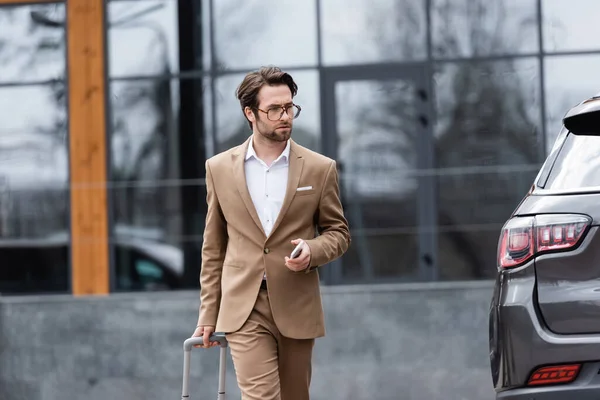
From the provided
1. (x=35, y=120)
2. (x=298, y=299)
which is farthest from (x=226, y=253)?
(x=35, y=120)

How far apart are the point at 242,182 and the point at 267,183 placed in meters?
0.11

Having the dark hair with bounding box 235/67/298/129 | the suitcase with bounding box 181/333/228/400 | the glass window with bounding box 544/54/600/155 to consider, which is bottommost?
the suitcase with bounding box 181/333/228/400

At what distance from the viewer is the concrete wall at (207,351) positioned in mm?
10164

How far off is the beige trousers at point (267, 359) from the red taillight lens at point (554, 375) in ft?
3.68

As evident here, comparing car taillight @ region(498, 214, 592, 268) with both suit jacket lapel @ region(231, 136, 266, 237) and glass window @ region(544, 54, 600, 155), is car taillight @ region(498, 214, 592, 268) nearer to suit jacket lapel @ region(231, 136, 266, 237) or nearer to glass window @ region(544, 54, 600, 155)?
suit jacket lapel @ region(231, 136, 266, 237)

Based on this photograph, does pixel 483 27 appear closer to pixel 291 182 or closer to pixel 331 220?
pixel 331 220

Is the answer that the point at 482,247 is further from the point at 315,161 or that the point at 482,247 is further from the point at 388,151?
the point at 315,161

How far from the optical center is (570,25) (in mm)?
10828

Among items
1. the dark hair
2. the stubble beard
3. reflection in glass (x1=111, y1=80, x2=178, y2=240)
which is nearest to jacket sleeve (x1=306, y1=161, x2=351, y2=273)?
the stubble beard

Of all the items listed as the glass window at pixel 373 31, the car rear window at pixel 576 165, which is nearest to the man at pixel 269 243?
the car rear window at pixel 576 165

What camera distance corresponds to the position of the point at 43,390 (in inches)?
416

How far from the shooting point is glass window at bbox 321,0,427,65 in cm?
1098

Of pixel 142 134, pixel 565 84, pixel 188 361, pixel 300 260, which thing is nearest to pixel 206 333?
pixel 188 361

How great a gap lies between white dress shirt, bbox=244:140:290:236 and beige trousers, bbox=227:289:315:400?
342 millimetres
